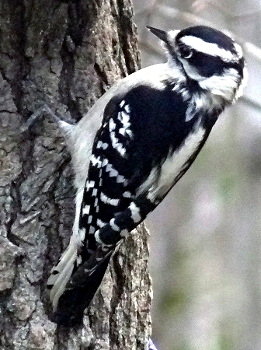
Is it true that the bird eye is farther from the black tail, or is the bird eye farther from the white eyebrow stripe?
the black tail

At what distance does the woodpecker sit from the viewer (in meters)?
2.81

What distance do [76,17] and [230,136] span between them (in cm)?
366

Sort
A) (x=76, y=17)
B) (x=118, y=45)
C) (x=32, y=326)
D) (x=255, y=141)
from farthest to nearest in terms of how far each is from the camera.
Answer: (x=255, y=141), (x=118, y=45), (x=76, y=17), (x=32, y=326)

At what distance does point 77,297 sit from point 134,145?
606 millimetres

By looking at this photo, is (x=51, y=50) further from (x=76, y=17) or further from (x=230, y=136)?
(x=230, y=136)

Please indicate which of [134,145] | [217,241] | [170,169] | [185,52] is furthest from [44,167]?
[217,241]

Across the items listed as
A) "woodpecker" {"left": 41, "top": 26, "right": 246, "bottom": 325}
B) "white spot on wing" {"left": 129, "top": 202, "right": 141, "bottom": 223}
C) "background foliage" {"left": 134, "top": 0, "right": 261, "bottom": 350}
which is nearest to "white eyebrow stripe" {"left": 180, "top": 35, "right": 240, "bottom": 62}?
"woodpecker" {"left": 41, "top": 26, "right": 246, "bottom": 325}

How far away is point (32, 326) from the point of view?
2.85m

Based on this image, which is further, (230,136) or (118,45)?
(230,136)

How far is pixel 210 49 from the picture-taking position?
288 cm

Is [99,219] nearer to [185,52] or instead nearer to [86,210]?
[86,210]

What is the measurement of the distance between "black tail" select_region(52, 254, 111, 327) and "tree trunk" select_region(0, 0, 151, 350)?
48mm

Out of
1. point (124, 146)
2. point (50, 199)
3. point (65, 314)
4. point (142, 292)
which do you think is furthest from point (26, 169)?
point (142, 292)

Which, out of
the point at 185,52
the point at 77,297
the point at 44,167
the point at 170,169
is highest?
the point at 185,52
